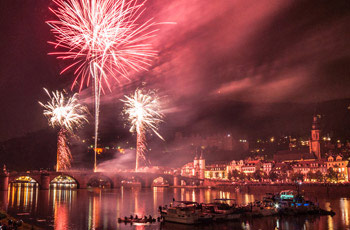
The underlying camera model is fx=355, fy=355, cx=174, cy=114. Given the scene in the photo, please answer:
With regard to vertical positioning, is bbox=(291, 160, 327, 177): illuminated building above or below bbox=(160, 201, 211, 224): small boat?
above

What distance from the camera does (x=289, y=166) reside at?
9162 centimetres

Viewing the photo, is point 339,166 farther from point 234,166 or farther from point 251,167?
point 234,166

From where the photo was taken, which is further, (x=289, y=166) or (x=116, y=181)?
(x=289, y=166)

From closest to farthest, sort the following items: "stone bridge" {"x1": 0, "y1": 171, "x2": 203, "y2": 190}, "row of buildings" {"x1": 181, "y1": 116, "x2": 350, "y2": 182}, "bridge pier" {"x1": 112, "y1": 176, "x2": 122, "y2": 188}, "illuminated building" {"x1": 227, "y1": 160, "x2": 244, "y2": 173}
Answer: "stone bridge" {"x1": 0, "y1": 171, "x2": 203, "y2": 190}, "row of buildings" {"x1": 181, "y1": 116, "x2": 350, "y2": 182}, "bridge pier" {"x1": 112, "y1": 176, "x2": 122, "y2": 188}, "illuminated building" {"x1": 227, "y1": 160, "x2": 244, "y2": 173}

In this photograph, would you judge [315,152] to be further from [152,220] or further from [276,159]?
[152,220]

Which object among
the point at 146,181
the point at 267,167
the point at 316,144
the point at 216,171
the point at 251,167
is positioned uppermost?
the point at 316,144

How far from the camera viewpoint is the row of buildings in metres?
80.6

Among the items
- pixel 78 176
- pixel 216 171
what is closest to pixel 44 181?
pixel 78 176

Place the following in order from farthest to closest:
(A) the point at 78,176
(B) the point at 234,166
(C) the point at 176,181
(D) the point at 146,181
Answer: (B) the point at 234,166 → (C) the point at 176,181 → (D) the point at 146,181 → (A) the point at 78,176

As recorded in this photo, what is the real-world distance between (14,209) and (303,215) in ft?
105

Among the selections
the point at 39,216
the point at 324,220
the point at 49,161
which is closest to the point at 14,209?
the point at 39,216

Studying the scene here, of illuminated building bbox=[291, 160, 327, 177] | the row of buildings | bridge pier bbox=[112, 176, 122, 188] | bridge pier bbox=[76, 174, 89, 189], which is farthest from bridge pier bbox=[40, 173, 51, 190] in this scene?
illuminated building bbox=[291, 160, 327, 177]

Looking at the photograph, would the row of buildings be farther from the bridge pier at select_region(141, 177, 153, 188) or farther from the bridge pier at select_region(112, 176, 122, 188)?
the bridge pier at select_region(112, 176, 122, 188)

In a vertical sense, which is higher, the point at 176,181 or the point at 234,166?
the point at 234,166
